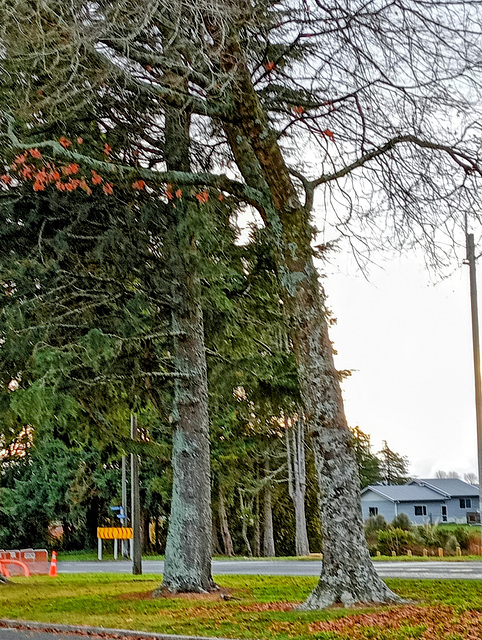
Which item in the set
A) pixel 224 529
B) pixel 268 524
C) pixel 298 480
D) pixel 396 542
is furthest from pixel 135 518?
pixel 268 524

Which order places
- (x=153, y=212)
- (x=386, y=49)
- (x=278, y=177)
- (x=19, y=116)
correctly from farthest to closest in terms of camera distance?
(x=153, y=212) → (x=19, y=116) → (x=278, y=177) → (x=386, y=49)

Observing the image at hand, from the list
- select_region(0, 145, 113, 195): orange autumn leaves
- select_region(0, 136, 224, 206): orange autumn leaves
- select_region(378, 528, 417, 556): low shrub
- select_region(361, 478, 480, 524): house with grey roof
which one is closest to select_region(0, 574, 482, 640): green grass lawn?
select_region(0, 136, 224, 206): orange autumn leaves

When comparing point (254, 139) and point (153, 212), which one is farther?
point (153, 212)

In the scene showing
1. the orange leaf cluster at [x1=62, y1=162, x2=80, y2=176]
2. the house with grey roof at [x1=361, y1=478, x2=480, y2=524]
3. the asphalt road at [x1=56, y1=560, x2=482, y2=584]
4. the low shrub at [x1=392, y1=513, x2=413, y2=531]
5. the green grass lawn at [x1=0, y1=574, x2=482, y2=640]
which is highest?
the orange leaf cluster at [x1=62, y1=162, x2=80, y2=176]

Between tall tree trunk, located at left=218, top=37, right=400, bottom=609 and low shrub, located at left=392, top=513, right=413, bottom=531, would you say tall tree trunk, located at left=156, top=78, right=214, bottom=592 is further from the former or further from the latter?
low shrub, located at left=392, top=513, right=413, bottom=531

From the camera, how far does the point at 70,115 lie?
47.0 feet

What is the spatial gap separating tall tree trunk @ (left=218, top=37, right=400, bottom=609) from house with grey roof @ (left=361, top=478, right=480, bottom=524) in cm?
5728

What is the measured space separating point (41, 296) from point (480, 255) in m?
8.36

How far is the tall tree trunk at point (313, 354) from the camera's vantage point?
38.0 ft

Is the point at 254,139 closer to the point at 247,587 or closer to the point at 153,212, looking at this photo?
the point at 153,212

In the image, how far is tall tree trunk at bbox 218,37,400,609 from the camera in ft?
38.0

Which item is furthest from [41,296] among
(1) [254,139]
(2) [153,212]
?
(1) [254,139]

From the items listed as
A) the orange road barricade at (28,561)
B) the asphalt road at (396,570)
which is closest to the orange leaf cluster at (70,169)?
the asphalt road at (396,570)

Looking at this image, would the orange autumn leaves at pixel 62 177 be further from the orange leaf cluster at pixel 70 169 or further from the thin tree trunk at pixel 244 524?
the thin tree trunk at pixel 244 524
